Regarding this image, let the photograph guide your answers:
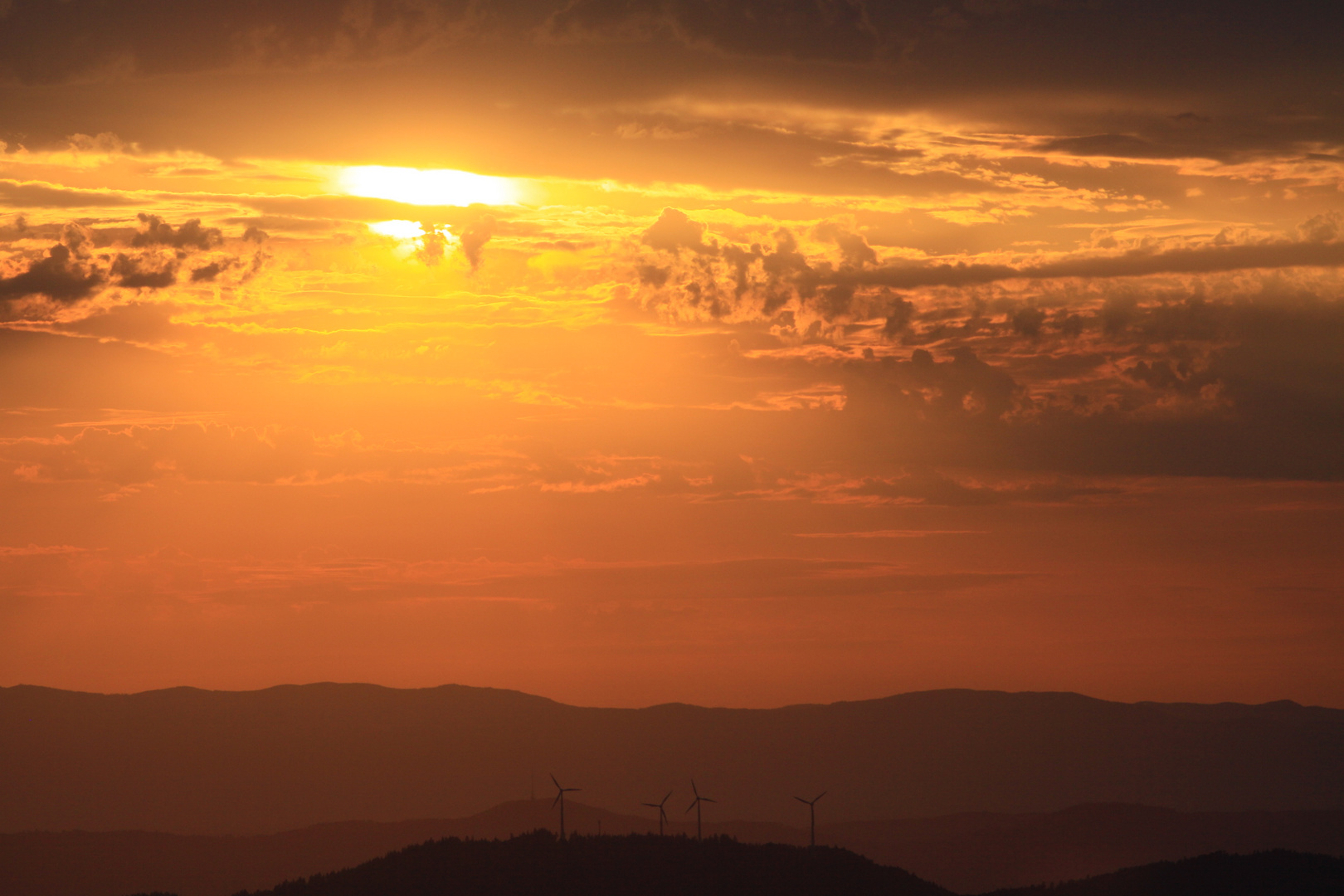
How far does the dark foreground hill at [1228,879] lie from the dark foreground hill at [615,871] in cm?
1823

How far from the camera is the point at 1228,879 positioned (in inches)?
6324

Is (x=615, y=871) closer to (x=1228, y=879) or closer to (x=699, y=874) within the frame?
(x=699, y=874)

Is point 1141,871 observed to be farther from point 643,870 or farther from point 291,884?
point 291,884

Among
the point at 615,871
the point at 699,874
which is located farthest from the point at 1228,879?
the point at 615,871

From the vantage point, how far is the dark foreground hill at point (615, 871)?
158 metres

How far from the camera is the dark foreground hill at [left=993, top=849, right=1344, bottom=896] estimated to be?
157500mm

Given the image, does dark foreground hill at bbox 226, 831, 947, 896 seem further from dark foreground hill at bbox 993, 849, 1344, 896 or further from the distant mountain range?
dark foreground hill at bbox 993, 849, 1344, 896

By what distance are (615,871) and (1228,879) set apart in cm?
6412

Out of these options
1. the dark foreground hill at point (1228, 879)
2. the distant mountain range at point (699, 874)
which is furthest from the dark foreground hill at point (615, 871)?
the dark foreground hill at point (1228, 879)

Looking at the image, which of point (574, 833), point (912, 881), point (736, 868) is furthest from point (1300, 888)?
point (574, 833)

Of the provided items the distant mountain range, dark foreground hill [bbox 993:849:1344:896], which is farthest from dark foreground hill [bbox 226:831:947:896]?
dark foreground hill [bbox 993:849:1344:896]

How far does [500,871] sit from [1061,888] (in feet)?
204

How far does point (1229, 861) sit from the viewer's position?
166750 millimetres

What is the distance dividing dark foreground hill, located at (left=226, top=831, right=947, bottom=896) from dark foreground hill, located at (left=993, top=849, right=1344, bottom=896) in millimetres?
18228
